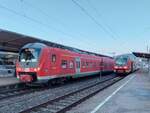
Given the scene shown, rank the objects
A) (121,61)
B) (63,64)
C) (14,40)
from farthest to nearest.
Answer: (121,61) → (14,40) → (63,64)

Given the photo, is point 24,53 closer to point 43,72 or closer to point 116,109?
point 43,72

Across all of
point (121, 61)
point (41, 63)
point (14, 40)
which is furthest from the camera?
point (121, 61)

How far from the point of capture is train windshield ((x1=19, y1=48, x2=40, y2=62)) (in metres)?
18.4

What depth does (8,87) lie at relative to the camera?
60.5 feet

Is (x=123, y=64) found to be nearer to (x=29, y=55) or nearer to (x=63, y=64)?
(x=63, y=64)

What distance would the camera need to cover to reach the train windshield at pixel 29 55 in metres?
18.4

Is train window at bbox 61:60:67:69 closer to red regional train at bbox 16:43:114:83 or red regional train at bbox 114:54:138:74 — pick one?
red regional train at bbox 16:43:114:83

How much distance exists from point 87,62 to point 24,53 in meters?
11.9

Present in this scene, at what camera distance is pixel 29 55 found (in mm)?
18781

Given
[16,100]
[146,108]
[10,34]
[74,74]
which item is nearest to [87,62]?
[74,74]

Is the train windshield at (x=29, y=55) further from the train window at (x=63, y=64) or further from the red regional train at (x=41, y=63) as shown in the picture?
the train window at (x=63, y=64)

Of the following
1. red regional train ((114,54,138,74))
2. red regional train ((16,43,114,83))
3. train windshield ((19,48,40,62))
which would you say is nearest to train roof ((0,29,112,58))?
red regional train ((16,43,114,83))

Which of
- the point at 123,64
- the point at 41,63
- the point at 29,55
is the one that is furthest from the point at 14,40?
the point at 123,64

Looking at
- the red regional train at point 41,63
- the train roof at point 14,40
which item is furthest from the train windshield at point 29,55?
the train roof at point 14,40
